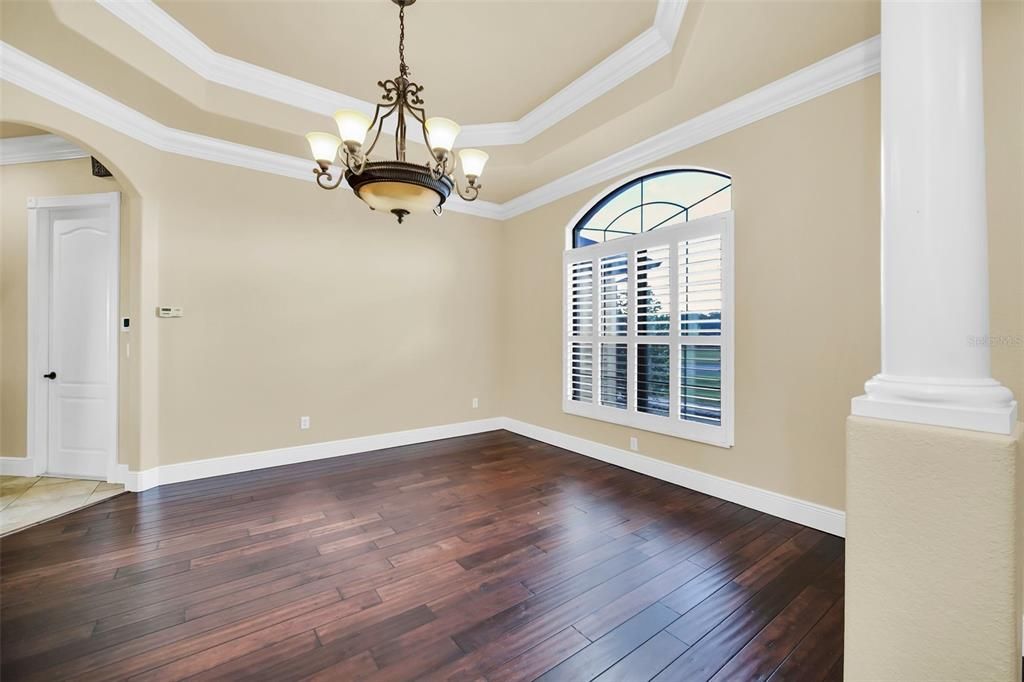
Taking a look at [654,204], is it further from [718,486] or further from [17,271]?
[17,271]

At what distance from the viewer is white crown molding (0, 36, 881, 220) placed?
8.54 feet

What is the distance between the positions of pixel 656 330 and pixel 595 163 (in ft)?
5.86

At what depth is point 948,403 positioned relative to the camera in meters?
1.19

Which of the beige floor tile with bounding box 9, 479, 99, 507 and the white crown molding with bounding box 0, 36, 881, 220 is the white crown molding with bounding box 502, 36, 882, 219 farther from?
the beige floor tile with bounding box 9, 479, 99, 507

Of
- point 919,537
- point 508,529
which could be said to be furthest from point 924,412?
point 508,529

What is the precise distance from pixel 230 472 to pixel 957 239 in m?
4.98

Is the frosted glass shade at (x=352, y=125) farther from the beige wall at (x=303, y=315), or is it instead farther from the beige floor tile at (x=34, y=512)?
the beige floor tile at (x=34, y=512)

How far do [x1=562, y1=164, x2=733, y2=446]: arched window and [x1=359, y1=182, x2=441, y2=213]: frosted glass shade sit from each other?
7.19 ft

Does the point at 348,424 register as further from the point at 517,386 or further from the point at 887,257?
the point at 887,257

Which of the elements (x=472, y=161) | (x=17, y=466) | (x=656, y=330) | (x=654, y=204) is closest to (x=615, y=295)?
(x=656, y=330)

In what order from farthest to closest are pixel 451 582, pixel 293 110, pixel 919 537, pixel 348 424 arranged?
pixel 348 424 < pixel 293 110 < pixel 451 582 < pixel 919 537

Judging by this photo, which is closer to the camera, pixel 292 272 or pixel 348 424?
pixel 292 272

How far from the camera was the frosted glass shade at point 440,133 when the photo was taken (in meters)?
2.32

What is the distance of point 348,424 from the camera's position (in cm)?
455
